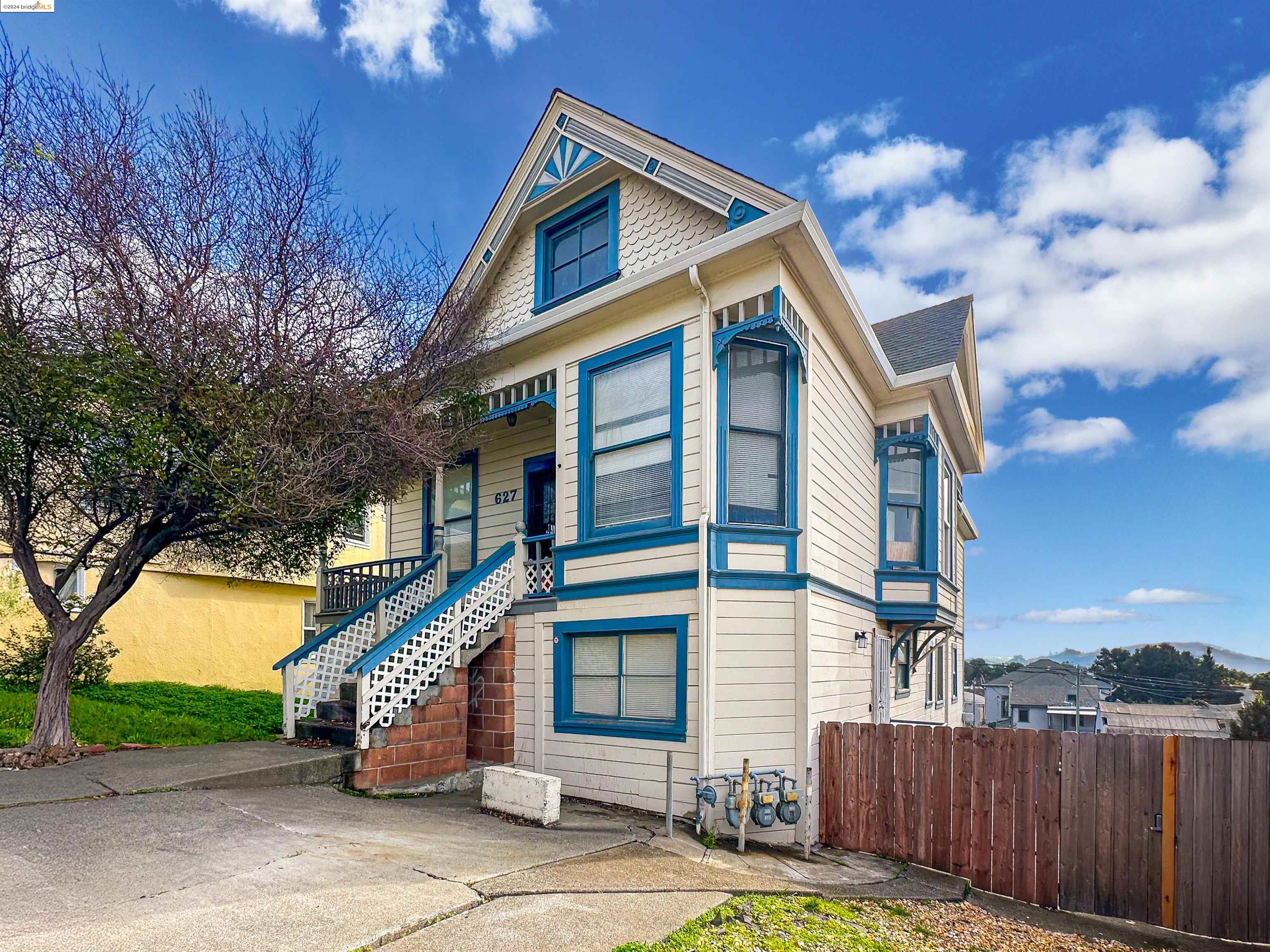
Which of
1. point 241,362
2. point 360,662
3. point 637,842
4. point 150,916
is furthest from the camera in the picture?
point 360,662

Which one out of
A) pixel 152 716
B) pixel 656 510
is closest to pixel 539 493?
pixel 656 510

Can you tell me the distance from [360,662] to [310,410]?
293cm

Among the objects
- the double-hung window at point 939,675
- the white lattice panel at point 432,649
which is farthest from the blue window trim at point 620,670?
the double-hung window at point 939,675

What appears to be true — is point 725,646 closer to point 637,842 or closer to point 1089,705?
point 637,842

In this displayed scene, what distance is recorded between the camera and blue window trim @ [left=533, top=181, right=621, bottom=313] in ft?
36.0

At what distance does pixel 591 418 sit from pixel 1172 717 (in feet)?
208

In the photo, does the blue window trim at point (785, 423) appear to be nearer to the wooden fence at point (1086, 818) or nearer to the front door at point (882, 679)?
the wooden fence at point (1086, 818)

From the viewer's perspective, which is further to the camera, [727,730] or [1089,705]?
[1089,705]

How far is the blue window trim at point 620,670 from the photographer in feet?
28.9

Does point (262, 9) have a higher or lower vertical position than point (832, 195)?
higher

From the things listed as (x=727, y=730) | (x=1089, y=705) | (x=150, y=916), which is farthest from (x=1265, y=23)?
(x=1089, y=705)

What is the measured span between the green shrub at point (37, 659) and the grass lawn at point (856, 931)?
39.4 feet

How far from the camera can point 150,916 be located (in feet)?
15.3

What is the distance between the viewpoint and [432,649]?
10227mm
